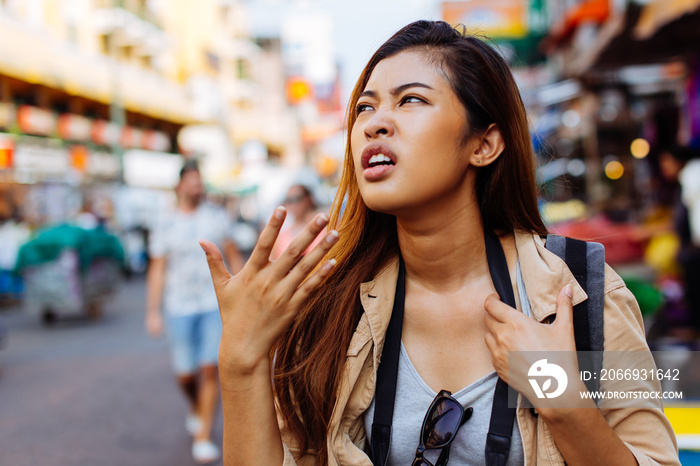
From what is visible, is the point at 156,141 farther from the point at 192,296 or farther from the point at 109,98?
the point at 192,296

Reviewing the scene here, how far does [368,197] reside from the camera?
175cm

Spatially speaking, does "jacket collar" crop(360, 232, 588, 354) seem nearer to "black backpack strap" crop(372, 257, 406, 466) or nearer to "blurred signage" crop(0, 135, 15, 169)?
"black backpack strap" crop(372, 257, 406, 466)

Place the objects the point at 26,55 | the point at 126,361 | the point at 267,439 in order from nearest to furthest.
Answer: the point at 267,439 → the point at 126,361 → the point at 26,55

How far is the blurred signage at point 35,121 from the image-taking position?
51.6ft

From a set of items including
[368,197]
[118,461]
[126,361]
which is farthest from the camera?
[126,361]

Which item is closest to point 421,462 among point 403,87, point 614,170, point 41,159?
point 403,87

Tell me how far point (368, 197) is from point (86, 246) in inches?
441

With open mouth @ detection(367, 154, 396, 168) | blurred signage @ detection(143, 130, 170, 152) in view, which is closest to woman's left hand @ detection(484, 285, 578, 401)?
open mouth @ detection(367, 154, 396, 168)

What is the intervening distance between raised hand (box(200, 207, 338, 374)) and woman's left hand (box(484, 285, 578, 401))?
0.50m

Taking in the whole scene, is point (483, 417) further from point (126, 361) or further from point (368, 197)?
point (126, 361)

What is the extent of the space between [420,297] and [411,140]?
0.52 metres

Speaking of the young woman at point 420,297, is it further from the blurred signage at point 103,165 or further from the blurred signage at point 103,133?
the blurred signage at point 103,165

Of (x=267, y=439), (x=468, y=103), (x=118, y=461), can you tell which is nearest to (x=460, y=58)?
(x=468, y=103)
